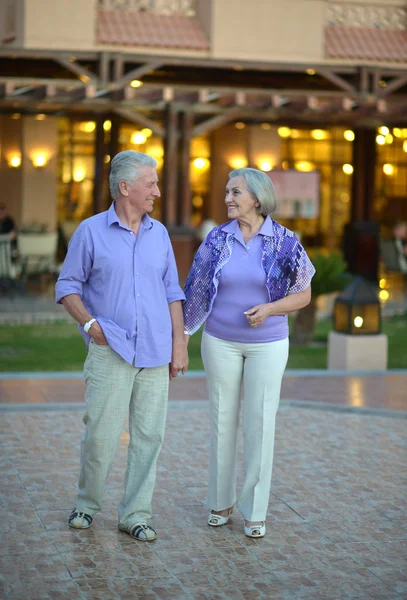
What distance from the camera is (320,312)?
16328 mm

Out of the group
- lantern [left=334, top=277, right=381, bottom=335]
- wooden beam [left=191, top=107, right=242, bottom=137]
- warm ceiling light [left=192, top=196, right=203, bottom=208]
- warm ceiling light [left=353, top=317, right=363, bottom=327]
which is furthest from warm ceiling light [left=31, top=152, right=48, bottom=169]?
warm ceiling light [left=353, top=317, right=363, bottom=327]

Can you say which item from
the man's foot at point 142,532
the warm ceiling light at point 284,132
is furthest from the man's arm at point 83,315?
the warm ceiling light at point 284,132

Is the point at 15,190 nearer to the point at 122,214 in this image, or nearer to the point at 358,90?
the point at 358,90

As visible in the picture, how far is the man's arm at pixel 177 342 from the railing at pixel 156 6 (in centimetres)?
1411

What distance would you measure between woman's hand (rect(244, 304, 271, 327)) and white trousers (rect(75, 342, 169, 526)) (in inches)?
19.1

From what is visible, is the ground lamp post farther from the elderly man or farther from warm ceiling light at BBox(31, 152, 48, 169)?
warm ceiling light at BBox(31, 152, 48, 169)

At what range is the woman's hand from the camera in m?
5.09

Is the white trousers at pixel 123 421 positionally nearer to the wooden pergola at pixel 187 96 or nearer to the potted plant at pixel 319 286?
the potted plant at pixel 319 286

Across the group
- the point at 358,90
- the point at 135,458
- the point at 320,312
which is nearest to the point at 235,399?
the point at 135,458

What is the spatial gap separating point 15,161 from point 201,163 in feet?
13.7

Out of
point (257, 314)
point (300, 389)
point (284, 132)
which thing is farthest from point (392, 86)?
point (257, 314)

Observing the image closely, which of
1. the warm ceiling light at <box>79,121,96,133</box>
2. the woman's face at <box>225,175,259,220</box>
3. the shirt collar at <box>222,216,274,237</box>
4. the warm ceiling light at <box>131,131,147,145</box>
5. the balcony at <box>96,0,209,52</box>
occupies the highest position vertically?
the balcony at <box>96,0,209,52</box>

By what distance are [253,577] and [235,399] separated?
3.16 ft

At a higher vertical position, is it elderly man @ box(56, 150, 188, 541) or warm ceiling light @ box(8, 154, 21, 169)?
warm ceiling light @ box(8, 154, 21, 169)
